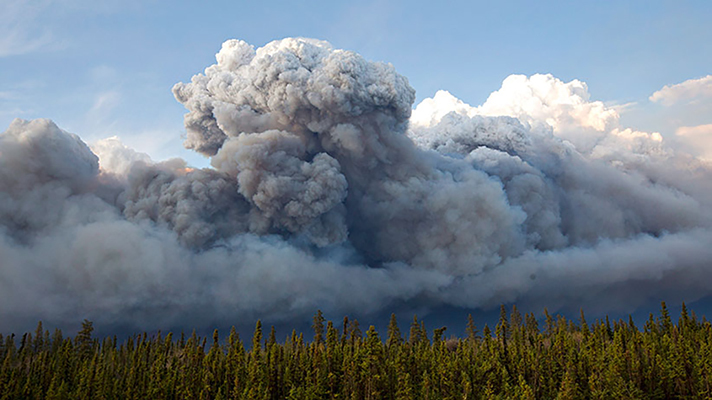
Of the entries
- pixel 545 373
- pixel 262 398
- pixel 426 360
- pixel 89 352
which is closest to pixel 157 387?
pixel 262 398

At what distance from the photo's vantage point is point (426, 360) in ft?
354

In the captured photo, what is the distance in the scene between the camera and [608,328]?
157 metres

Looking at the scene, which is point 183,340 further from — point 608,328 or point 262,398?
point 608,328

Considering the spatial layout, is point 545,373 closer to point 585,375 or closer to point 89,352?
point 585,375

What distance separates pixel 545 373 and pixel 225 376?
211ft

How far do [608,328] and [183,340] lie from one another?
467 feet

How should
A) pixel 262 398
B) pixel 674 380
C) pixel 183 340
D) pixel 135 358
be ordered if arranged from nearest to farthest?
pixel 262 398 < pixel 674 380 < pixel 135 358 < pixel 183 340

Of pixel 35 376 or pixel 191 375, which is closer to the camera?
pixel 191 375

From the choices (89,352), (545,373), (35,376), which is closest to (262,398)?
(545,373)

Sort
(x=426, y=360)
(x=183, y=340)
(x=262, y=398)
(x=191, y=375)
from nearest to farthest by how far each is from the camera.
Answer: (x=262, y=398)
(x=191, y=375)
(x=426, y=360)
(x=183, y=340)

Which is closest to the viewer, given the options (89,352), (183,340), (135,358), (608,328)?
(135,358)

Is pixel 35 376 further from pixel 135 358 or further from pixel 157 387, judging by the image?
pixel 157 387

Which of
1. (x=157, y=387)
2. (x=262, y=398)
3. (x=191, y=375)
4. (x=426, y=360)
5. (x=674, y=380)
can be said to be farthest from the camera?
(x=426, y=360)

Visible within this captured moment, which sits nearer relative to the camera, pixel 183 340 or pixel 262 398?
pixel 262 398
